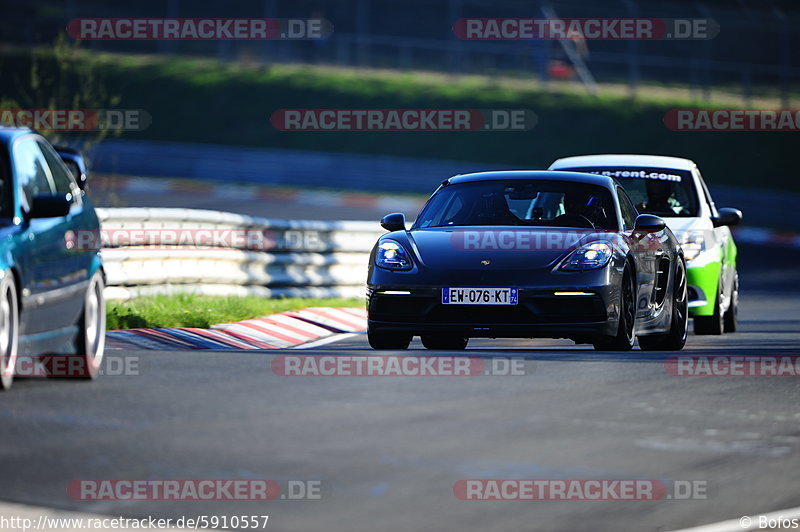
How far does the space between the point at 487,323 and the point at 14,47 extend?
32.9 meters

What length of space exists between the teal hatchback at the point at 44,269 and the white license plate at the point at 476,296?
249cm

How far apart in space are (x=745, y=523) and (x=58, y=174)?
523 cm

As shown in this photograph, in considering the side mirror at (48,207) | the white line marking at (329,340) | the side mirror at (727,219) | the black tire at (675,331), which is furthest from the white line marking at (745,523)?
the side mirror at (727,219)

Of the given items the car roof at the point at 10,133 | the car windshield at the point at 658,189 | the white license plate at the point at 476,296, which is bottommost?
the white license plate at the point at 476,296

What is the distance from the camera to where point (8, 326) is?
835 cm

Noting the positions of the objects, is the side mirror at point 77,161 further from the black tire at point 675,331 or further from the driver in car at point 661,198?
the driver in car at point 661,198

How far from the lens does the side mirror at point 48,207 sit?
8.84 meters

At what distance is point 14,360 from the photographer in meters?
8.55

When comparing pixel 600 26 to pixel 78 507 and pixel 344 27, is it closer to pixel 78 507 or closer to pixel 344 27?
pixel 344 27

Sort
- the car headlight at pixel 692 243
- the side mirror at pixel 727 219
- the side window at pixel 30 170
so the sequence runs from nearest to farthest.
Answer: the side window at pixel 30 170
the car headlight at pixel 692 243
the side mirror at pixel 727 219

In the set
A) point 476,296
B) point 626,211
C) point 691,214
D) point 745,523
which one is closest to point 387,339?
point 476,296

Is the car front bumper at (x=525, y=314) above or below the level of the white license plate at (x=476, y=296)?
below

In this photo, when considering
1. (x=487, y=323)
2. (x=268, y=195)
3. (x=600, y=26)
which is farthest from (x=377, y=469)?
(x=600, y=26)

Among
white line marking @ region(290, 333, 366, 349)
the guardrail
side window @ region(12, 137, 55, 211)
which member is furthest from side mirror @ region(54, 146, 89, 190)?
the guardrail
